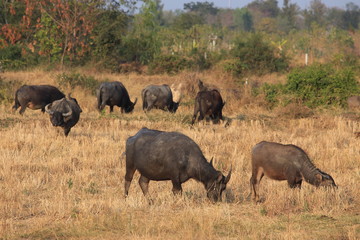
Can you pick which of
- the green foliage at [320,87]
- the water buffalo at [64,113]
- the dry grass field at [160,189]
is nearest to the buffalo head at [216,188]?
the dry grass field at [160,189]

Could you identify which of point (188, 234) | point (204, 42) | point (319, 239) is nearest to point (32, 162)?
point (188, 234)

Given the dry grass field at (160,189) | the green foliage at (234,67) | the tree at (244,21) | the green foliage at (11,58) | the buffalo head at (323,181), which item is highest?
the tree at (244,21)

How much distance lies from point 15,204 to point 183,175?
2.33m

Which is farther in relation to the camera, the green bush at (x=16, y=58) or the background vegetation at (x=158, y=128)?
the green bush at (x=16, y=58)

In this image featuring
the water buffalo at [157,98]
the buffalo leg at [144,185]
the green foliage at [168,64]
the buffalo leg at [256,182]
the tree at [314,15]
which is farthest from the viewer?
the tree at [314,15]

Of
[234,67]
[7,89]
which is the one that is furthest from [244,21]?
[7,89]

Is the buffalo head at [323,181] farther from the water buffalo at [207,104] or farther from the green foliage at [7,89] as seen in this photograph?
the green foliage at [7,89]

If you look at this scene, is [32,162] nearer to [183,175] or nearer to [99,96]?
[183,175]

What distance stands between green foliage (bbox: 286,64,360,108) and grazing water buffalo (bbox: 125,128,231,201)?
47.5 ft

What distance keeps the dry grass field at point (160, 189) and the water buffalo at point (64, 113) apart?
0.38 metres

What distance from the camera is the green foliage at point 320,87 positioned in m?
22.7

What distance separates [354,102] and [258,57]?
548 inches

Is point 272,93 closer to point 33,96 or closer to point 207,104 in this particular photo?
point 207,104

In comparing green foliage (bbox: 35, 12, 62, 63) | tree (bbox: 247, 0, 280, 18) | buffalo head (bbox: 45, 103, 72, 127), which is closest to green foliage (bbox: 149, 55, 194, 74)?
green foliage (bbox: 35, 12, 62, 63)
